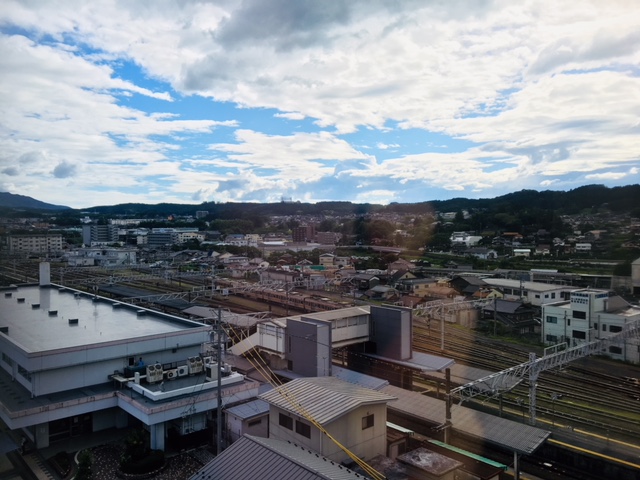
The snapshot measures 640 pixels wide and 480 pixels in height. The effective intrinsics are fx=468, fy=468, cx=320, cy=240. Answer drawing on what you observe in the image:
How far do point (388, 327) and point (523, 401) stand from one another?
5.72ft

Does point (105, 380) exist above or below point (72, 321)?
below

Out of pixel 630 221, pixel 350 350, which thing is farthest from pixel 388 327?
pixel 630 221

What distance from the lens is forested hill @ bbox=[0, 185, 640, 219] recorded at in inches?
482

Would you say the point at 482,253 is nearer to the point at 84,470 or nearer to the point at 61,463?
the point at 61,463

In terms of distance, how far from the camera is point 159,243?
2555 centimetres

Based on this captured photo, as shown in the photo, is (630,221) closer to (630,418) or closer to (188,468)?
(630,418)

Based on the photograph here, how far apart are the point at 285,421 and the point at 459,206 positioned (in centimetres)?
2368

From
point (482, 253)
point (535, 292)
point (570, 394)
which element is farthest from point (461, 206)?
point (570, 394)

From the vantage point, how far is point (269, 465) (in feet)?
8.55

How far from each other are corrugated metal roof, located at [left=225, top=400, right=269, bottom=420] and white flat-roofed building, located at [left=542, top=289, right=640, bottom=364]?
569 centimetres

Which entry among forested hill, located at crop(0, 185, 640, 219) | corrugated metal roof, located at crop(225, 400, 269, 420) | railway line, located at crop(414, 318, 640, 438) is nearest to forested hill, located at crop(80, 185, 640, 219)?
→ forested hill, located at crop(0, 185, 640, 219)

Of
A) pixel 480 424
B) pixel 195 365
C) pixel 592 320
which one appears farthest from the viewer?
pixel 592 320

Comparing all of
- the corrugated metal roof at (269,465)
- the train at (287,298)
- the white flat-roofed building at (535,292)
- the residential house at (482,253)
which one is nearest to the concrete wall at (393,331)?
the corrugated metal roof at (269,465)

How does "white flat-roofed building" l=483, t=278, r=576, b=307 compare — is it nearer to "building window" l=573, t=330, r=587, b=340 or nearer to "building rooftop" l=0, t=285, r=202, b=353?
"building window" l=573, t=330, r=587, b=340
